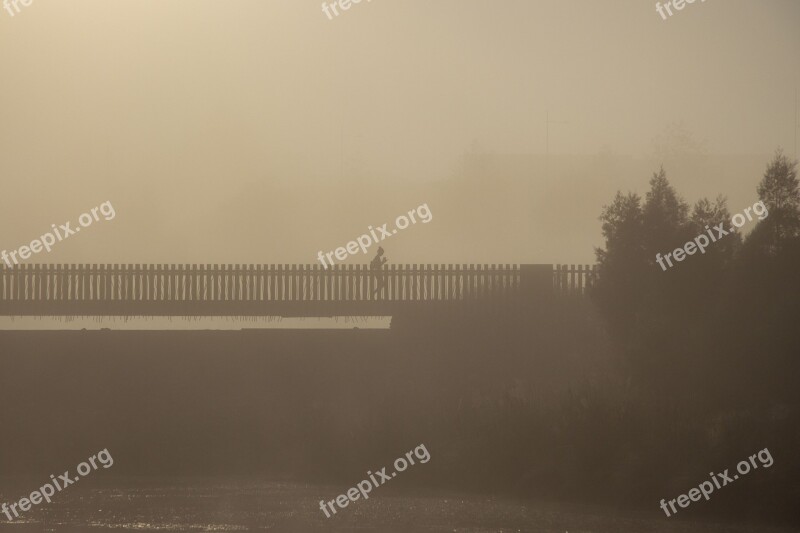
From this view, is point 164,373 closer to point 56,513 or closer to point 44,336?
point 44,336

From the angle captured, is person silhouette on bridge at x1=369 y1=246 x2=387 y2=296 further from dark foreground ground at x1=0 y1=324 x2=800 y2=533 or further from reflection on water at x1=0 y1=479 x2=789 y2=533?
reflection on water at x1=0 y1=479 x2=789 y2=533

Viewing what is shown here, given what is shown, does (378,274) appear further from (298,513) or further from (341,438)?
(298,513)

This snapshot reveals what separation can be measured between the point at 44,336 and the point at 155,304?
5.04 meters

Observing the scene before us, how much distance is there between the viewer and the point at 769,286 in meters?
33.6

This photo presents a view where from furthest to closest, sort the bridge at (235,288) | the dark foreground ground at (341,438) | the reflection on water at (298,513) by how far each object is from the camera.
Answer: the bridge at (235,288) → the dark foreground ground at (341,438) → the reflection on water at (298,513)

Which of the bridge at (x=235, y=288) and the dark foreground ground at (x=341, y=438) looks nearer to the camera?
the dark foreground ground at (x=341, y=438)

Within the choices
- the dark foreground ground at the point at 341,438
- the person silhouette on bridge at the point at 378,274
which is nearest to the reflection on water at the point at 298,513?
the dark foreground ground at the point at 341,438

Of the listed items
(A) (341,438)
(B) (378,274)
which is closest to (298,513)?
(A) (341,438)

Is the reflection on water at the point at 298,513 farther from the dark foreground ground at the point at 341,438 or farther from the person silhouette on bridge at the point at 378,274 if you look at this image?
the person silhouette on bridge at the point at 378,274

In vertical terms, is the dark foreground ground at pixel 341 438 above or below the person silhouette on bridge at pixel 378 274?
below

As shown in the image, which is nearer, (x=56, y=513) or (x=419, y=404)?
(x=56, y=513)

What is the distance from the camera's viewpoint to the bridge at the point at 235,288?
42719mm

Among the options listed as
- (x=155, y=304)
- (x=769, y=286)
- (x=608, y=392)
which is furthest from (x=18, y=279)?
(x=769, y=286)

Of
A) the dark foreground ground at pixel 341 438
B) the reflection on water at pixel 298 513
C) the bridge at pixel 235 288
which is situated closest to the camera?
the reflection on water at pixel 298 513
